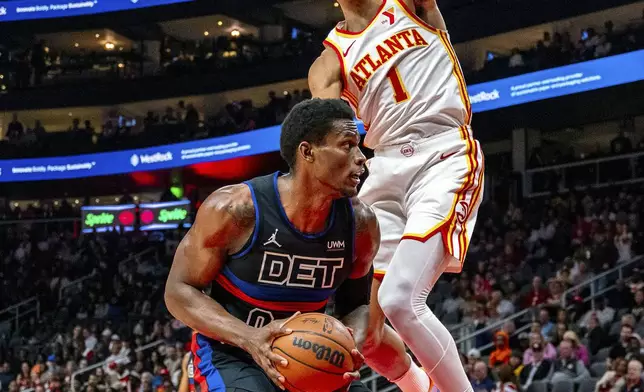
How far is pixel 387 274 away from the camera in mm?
4531

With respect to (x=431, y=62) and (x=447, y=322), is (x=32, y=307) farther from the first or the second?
(x=431, y=62)

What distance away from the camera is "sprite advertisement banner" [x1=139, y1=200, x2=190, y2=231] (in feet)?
83.0

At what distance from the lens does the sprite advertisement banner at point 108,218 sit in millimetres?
26016

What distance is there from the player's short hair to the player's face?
0.12ft

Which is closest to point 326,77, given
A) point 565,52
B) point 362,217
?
point 362,217

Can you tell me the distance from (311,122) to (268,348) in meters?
0.89

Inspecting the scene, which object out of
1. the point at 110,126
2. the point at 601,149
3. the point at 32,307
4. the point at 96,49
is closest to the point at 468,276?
the point at 601,149

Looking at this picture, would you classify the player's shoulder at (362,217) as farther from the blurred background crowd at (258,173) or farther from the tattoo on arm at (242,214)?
the blurred background crowd at (258,173)

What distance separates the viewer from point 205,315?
3689 mm

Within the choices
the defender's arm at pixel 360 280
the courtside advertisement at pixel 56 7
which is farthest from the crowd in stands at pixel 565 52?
the defender's arm at pixel 360 280

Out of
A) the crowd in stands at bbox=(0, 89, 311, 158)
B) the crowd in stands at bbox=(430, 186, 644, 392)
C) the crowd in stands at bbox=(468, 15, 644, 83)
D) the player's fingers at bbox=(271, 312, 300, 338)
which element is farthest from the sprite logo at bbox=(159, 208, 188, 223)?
the player's fingers at bbox=(271, 312, 300, 338)

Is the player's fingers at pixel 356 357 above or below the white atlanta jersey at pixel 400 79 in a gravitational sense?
below

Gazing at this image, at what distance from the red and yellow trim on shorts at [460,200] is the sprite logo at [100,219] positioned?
73.0 feet

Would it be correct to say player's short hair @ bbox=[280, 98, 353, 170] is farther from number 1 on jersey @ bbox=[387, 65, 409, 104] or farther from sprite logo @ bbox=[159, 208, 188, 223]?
sprite logo @ bbox=[159, 208, 188, 223]
